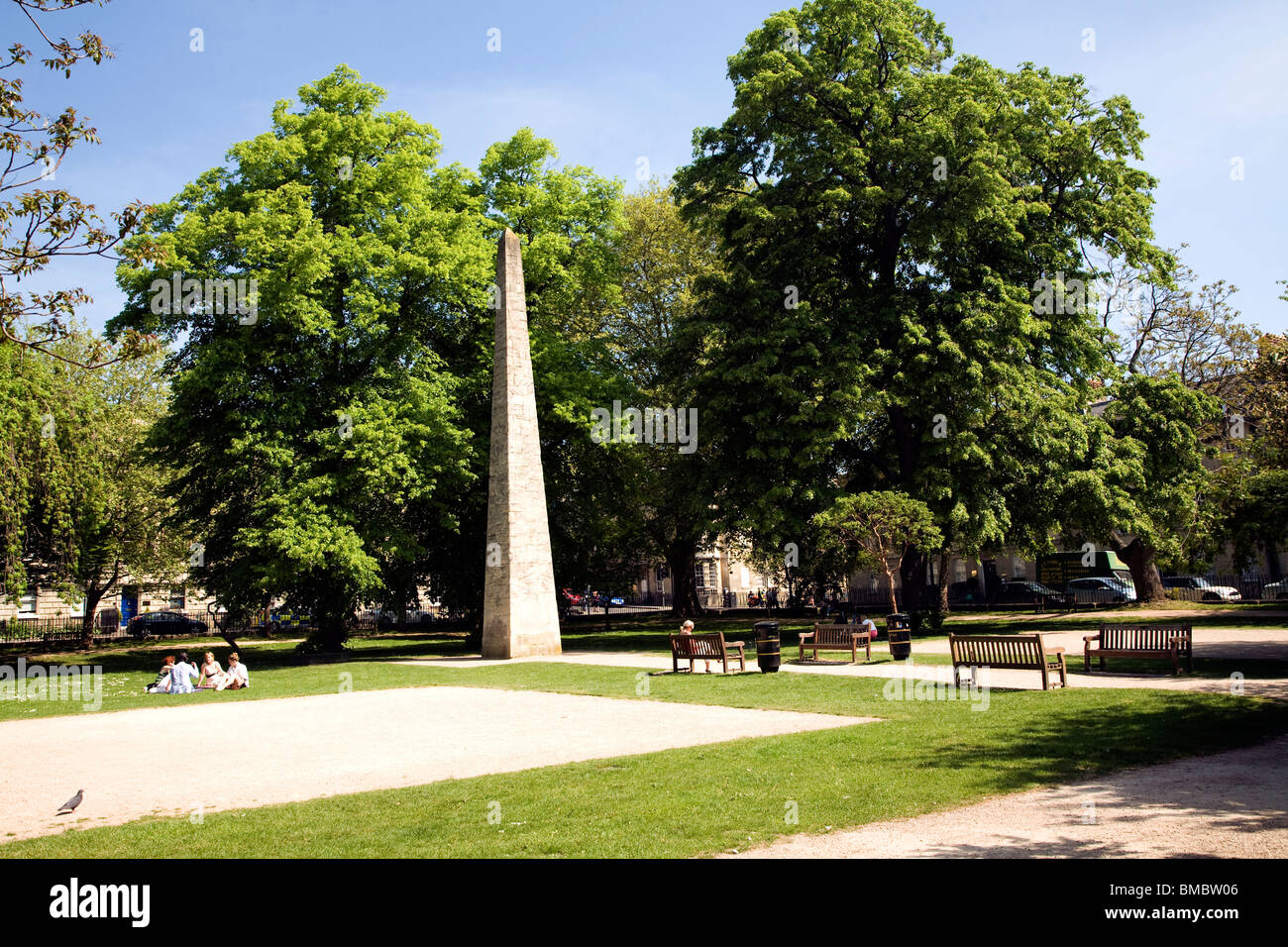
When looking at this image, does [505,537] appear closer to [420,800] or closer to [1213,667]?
[1213,667]

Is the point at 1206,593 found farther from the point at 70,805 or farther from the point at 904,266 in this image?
the point at 70,805

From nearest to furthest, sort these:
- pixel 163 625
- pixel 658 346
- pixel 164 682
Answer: pixel 164 682
pixel 658 346
pixel 163 625

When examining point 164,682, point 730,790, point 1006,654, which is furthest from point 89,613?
point 730,790

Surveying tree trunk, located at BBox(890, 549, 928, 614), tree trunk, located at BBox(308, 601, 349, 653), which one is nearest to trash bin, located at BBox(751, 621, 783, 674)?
tree trunk, located at BBox(890, 549, 928, 614)

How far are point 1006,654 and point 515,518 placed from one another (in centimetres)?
1618

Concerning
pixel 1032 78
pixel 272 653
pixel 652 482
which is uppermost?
pixel 1032 78

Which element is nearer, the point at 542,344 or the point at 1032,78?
the point at 1032,78

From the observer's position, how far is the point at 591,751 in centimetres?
1096

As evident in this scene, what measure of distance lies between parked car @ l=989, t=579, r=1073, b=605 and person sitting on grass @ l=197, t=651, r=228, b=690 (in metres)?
36.3

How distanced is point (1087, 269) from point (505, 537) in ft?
73.4

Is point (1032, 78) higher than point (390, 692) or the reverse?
higher

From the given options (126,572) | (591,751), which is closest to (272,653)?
(126,572)

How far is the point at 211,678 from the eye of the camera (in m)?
21.9

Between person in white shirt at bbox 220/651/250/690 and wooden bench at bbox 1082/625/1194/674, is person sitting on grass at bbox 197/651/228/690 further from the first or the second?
Answer: wooden bench at bbox 1082/625/1194/674
